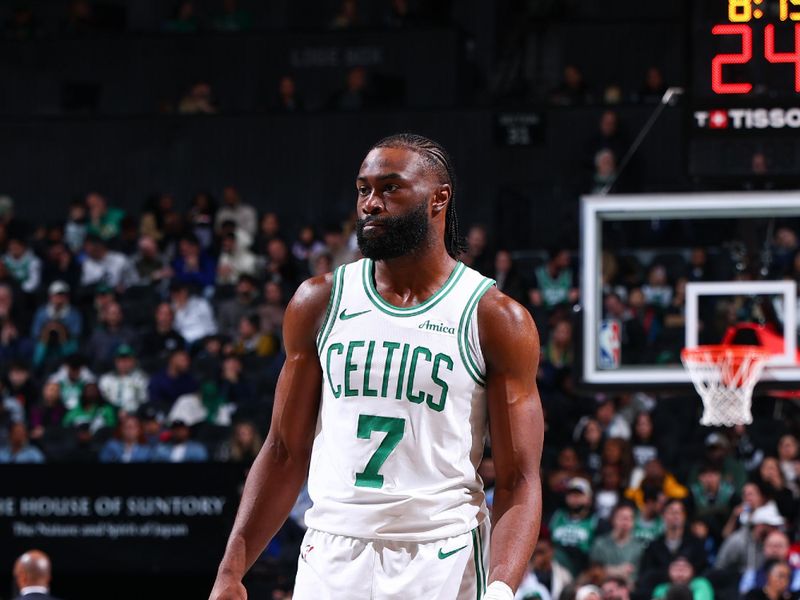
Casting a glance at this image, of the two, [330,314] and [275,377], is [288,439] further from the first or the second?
[275,377]

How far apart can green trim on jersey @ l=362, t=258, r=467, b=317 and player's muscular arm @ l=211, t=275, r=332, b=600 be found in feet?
0.33

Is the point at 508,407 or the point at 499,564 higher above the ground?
the point at 508,407

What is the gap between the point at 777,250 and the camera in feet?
38.0

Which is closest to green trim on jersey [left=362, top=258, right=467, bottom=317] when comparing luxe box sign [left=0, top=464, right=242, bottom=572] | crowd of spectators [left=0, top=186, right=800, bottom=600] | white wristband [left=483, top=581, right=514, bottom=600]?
white wristband [left=483, top=581, right=514, bottom=600]

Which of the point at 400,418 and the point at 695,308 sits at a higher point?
the point at 695,308

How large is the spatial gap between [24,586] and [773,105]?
15.0ft

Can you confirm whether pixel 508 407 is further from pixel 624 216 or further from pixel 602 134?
pixel 602 134

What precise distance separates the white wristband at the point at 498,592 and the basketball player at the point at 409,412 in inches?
1.2

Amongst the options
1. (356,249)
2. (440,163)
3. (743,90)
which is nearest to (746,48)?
(743,90)

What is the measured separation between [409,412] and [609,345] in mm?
6111

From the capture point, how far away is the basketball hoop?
9.01 meters

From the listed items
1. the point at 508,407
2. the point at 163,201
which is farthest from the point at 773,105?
the point at 163,201

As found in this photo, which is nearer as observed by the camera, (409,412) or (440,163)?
(409,412)

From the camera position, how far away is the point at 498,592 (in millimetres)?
3436
